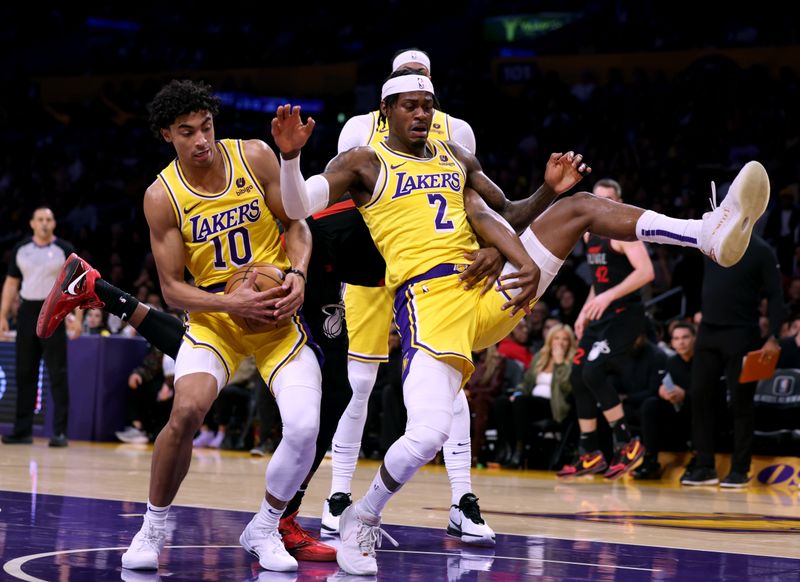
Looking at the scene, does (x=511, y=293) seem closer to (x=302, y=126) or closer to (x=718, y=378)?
(x=302, y=126)

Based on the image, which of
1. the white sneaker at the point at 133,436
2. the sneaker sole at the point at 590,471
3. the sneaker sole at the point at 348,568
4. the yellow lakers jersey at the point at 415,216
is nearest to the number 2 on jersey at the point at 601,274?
the sneaker sole at the point at 590,471

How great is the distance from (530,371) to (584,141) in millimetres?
6533

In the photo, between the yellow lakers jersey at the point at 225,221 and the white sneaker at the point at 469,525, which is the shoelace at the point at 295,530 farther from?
the yellow lakers jersey at the point at 225,221

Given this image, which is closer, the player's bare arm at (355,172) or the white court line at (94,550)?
the white court line at (94,550)

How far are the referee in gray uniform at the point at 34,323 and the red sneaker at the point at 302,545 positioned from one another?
21.3 ft

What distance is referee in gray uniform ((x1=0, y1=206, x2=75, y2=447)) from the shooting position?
429 inches

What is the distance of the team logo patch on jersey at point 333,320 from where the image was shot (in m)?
5.32

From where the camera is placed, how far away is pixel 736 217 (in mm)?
4621

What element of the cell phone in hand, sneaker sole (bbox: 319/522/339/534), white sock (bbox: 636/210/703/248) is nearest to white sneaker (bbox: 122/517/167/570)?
sneaker sole (bbox: 319/522/339/534)

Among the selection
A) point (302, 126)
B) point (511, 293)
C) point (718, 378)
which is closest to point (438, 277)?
point (511, 293)

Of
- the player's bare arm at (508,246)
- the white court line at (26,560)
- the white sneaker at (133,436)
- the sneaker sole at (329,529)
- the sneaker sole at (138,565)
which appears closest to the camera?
the white court line at (26,560)

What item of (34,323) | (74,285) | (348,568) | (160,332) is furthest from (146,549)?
(34,323)

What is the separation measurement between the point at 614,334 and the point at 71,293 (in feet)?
14.1

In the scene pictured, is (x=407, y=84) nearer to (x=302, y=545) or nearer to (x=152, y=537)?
(x=302, y=545)
